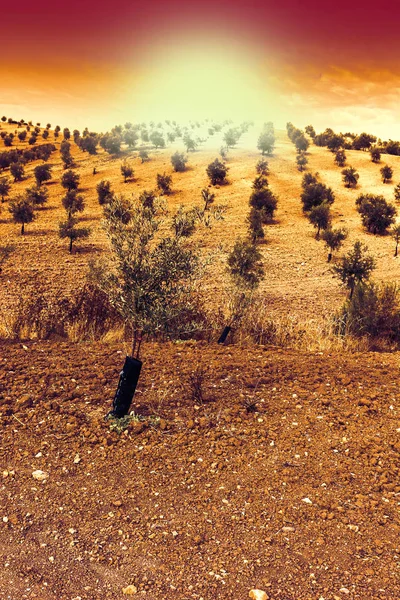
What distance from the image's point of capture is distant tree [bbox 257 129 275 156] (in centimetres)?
6337

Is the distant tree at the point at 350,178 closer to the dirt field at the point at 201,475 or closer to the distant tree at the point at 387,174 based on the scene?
the distant tree at the point at 387,174

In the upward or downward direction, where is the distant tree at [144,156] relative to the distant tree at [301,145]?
downward

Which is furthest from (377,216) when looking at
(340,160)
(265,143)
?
(265,143)

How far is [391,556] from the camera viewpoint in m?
3.70

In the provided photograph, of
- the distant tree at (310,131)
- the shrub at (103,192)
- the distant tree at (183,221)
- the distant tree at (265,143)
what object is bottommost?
the distant tree at (183,221)

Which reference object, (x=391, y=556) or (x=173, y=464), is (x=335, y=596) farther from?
(x=173, y=464)

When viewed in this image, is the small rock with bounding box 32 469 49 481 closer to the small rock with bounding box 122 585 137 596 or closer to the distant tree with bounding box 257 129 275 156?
the small rock with bounding box 122 585 137 596

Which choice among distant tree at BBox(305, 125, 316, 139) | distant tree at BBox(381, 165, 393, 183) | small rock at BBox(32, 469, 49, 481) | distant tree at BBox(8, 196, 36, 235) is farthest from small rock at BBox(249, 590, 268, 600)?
distant tree at BBox(305, 125, 316, 139)

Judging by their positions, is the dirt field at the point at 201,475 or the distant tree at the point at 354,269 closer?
the dirt field at the point at 201,475

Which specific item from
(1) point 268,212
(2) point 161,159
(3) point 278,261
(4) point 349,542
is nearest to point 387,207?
(1) point 268,212

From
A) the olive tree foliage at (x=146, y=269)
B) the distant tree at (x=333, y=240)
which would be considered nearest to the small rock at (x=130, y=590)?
A: the olive tree foliage at (x=146, y=269)

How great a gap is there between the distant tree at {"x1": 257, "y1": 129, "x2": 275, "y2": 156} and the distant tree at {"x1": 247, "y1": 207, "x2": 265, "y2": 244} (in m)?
30.8

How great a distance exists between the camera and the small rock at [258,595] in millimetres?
3269

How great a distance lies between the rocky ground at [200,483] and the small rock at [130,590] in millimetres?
12
